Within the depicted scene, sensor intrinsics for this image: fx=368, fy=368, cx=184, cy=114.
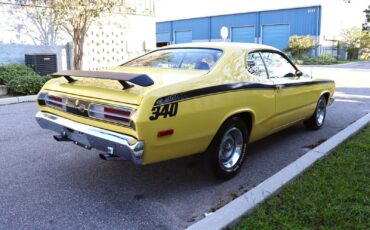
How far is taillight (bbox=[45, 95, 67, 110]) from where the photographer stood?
3.93 metres

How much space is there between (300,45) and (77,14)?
26.4 meters

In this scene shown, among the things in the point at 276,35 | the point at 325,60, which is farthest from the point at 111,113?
the point at 276,35

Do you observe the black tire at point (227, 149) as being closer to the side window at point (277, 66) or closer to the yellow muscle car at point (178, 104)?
the yellow muscle car at point (178, 104)

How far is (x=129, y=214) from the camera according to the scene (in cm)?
340

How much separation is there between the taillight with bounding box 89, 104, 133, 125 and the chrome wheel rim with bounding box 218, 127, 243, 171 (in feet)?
4.17

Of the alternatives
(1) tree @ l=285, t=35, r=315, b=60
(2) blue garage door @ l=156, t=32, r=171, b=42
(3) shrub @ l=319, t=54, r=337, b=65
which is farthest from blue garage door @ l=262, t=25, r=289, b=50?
(2) blue garage door @ l=156, t=32, r=171, b=42

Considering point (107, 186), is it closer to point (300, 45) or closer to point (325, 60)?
point (325, 60)

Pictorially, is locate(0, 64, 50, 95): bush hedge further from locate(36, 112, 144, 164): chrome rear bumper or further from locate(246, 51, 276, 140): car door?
locate(246, 51, 276, 140): car door

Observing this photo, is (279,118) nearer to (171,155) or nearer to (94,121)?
(171,155)

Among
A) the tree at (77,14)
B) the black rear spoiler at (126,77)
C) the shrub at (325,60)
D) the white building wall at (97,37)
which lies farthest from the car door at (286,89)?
the shrub at (325,60)

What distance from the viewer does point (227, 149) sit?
424 cm

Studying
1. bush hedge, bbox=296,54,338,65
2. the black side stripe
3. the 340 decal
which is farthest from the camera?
bush hedge, bbox=296,54,338,65

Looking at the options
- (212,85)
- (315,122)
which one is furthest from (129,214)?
(315,122)

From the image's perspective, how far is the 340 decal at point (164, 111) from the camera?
3207 millimetres
